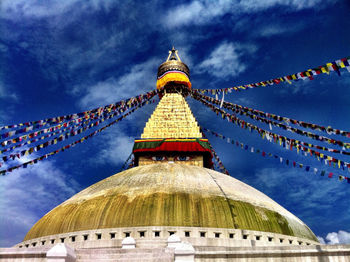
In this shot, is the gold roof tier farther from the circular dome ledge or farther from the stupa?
the circular dome ledge

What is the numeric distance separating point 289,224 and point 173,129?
9.05m

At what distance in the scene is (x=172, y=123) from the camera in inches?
795

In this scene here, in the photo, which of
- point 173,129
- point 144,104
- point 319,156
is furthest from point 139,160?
point 319,156

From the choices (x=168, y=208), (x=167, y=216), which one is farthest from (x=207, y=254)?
(x=168, y=208)

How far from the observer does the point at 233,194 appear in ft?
45.4

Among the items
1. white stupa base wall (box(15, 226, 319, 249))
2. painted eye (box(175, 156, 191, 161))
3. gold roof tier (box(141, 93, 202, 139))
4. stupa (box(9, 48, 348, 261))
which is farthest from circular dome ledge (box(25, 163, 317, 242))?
gold roof tier (box(141, 93, 202, 139))

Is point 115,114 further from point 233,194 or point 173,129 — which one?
point 233,194

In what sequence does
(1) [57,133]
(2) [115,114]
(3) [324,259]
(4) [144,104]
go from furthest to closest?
(4) [144,104], (2) [115,114], (1) [57,133], (3) [324,259]

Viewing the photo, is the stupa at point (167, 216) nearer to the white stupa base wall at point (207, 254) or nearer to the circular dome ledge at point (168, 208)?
the circular dome ledge at point (168, 208)

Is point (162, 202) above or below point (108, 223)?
above

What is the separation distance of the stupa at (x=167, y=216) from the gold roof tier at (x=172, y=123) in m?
3.36

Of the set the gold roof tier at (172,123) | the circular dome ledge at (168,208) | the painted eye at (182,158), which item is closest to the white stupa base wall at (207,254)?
the circular dome ledge at (168,208)

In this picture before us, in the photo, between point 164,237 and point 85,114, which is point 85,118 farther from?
point 164,237

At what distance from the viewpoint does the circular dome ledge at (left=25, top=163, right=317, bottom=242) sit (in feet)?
39.3
